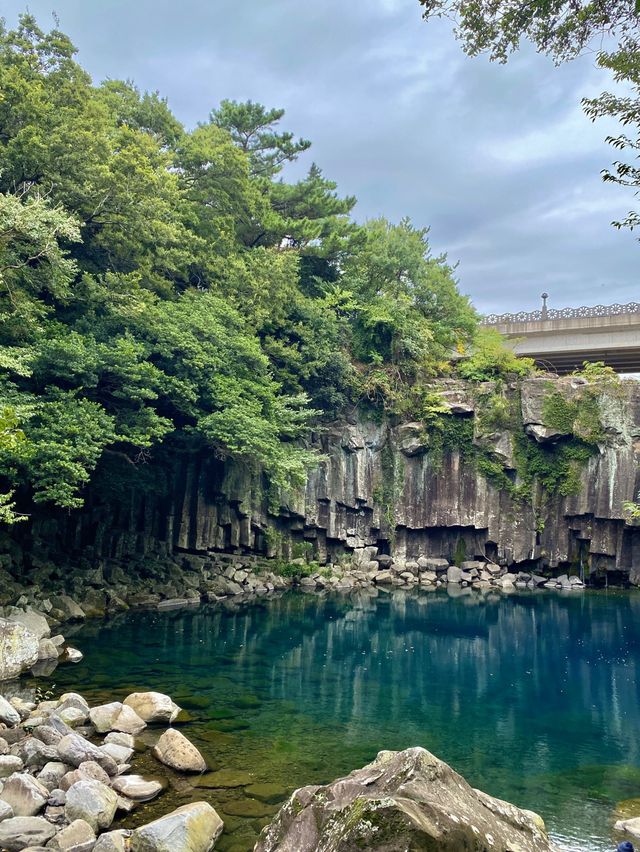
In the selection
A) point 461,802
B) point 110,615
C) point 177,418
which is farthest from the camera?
point 177,418

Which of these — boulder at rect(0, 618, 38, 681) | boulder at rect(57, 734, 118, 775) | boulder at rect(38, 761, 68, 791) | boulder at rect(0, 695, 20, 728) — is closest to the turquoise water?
boulder at rect(57, 734, 118, 775)

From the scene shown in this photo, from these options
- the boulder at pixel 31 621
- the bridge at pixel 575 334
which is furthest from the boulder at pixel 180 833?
the bridge at pixel 575 334

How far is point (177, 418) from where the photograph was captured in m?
23.1

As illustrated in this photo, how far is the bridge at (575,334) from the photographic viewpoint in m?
33.2

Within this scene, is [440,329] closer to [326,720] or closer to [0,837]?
[326,720]

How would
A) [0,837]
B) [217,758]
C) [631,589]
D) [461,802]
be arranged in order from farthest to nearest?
1. [631,589]
2. [217,758]
3. [0,837]
4. [461,802]

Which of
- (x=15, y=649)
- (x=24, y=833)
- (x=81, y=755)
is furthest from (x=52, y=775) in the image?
(x=15, y=649)

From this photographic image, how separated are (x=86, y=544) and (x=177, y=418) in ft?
20.1

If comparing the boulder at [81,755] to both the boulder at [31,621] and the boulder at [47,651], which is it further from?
the boulder at [31,621]

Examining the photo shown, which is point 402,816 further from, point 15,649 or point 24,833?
point 15,649

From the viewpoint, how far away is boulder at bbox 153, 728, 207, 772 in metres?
8.86

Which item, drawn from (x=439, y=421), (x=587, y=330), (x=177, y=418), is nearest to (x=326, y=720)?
(x=177, y=418)

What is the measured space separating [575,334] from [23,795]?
3363 cm

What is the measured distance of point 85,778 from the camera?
25.8 ft
